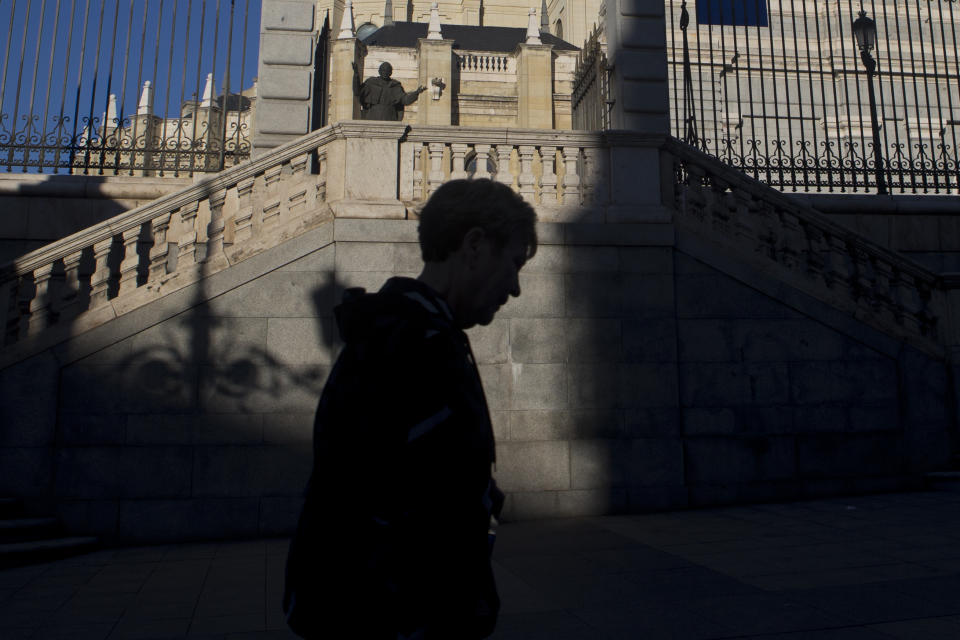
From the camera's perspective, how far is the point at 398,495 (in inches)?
51.0

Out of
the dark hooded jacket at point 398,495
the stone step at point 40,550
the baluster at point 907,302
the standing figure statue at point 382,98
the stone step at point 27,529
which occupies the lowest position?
the stone step at point 40,550

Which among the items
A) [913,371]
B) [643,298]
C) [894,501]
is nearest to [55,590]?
[643,298]

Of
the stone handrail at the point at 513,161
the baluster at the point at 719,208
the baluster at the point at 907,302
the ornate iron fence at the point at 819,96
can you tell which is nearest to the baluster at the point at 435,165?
the stone handrail at the point at 513,161

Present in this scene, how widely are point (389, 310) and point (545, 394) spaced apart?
230 inches

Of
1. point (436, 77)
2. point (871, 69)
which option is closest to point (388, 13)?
point (436, 77)

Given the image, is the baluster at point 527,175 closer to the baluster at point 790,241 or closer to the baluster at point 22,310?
the baluster at point 790,241

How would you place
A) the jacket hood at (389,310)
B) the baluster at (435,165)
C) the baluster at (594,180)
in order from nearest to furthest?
the jacket hood at (389,310), the baluster at (435,165), the baluster at (594,180)

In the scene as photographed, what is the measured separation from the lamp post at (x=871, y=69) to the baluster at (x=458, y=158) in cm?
717

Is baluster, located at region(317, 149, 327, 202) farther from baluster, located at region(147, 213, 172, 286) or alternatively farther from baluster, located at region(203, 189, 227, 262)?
baluster, located at region(147, 213, 172, 286)

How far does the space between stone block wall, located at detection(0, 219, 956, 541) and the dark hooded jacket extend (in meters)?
5.52

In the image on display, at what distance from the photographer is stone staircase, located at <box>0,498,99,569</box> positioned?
5504 millimetres

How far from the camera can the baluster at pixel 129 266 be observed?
6.77m

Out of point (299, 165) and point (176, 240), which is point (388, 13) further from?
point (176, 240)

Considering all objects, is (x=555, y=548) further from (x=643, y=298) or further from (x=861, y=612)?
(x=643, y=298)
